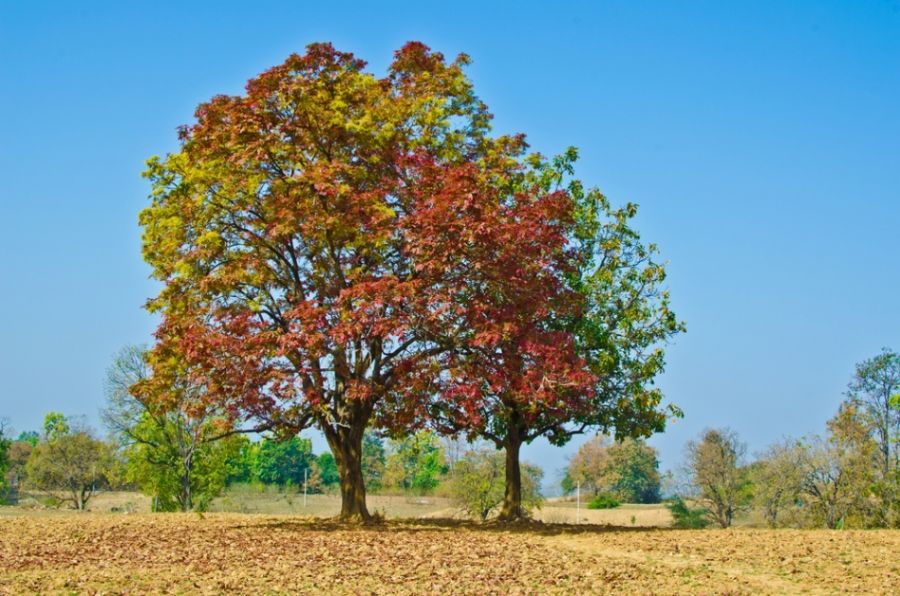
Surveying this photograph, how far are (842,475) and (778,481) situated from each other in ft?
6.97

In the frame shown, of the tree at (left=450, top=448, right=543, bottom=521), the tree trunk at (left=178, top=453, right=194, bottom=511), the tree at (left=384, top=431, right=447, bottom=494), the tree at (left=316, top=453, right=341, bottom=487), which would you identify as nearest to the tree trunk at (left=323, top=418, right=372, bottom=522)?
the tree at (left=450, top=448, right=543, bottom=521)

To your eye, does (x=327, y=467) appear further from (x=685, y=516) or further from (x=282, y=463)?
(x=685, y=516)

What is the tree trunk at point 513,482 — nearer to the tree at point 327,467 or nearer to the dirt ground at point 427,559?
the dirt ground at point 427,559

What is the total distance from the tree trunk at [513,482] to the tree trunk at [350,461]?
4514mm

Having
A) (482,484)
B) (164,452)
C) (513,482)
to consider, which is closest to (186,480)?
(164,452)

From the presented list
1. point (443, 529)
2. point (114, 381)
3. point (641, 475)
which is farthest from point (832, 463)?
point (641, 475)

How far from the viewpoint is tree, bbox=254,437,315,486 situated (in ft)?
296

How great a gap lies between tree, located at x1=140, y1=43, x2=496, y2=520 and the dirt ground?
3.36m

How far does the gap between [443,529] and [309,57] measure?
1219 centimetres

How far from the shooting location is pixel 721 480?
3372cm

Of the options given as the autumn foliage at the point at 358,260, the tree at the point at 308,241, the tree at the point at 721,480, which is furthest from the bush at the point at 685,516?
the tree at the point at 308,241

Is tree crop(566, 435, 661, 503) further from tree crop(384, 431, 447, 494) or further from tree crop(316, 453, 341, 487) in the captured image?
tree crop(316, 453, 341, 487)

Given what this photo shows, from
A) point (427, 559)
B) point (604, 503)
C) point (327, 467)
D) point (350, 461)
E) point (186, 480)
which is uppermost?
point (350, 461)

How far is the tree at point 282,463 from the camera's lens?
90188 millimetres
